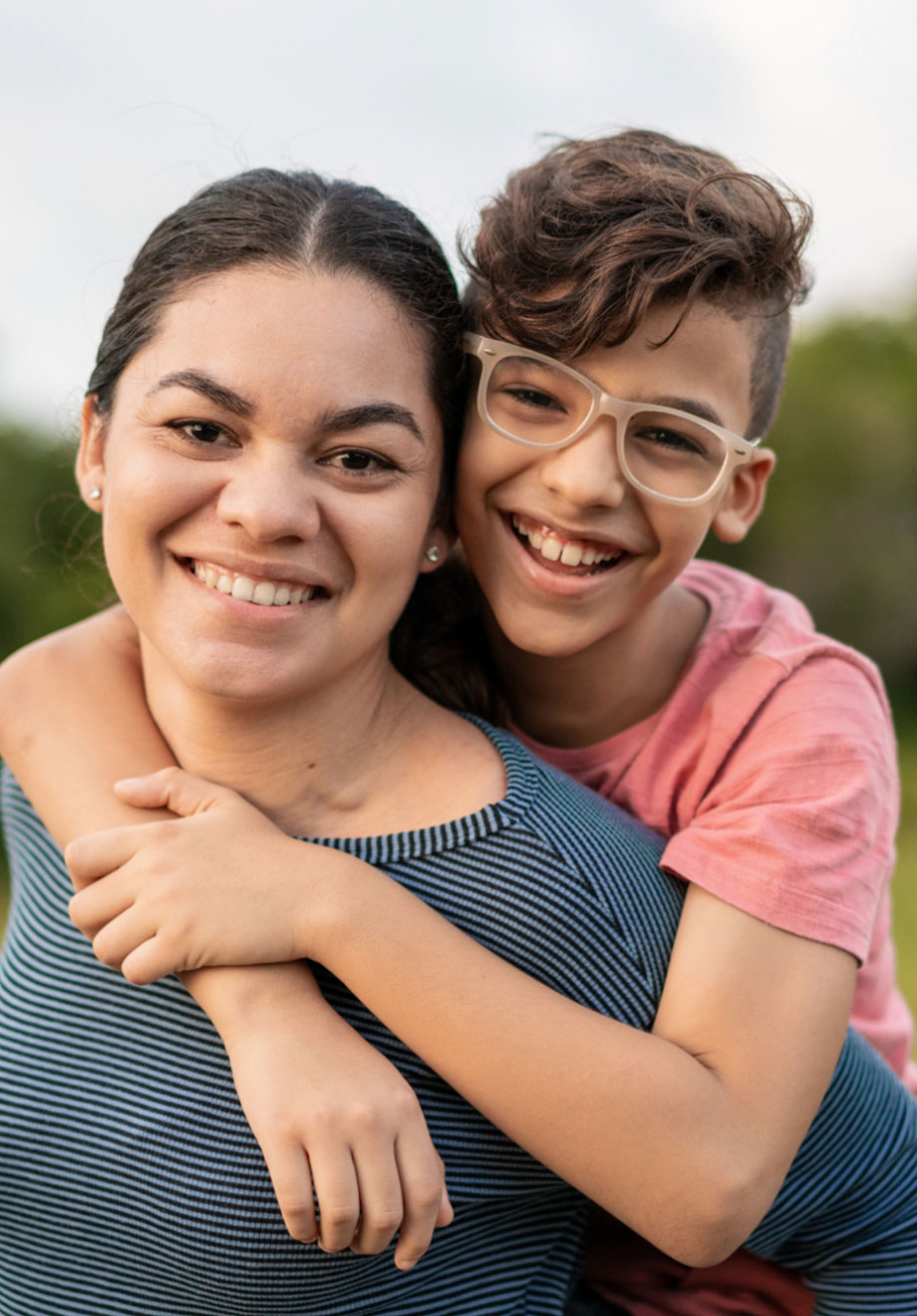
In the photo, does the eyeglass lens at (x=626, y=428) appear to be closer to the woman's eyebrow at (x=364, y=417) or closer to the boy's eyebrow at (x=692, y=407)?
the boy's eyebrow at (x=692, y=407)

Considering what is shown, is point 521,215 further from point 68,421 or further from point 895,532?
point 895,532

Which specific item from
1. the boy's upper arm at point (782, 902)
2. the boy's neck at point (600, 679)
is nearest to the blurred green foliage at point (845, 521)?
the boy's neck at point (600, 679)

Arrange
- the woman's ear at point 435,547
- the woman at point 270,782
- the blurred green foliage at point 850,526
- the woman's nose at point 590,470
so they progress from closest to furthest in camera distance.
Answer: the woman at point 270,782
the woman's nose at point 590,470
the woman's ear at point 435,547
the blurred green foliage at point 850,526

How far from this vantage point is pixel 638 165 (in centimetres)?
237

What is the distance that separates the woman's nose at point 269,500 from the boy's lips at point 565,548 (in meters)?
0.56

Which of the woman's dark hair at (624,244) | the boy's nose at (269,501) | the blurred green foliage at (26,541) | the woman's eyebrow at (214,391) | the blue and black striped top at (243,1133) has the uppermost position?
the woman's dark hair at (624,244)

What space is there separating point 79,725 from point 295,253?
3.02ft

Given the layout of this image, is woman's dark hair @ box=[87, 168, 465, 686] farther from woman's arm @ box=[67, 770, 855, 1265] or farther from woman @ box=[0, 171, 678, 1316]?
woman's arm @ box=[67, 770, 855, 1265]

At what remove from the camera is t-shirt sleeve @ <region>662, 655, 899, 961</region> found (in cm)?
210

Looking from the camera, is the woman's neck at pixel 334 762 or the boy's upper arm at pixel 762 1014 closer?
the boy's upper arm at pixel 762 1014

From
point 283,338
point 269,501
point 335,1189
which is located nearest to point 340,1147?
point 335,1189

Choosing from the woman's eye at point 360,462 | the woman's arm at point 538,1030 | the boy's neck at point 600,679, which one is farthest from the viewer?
the boy's neck at point 600,679

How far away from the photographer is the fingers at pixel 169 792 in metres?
2.15

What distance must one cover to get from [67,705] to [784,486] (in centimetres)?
1173
